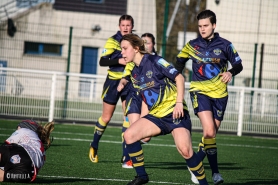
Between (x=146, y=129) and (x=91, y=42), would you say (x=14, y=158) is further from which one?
(x=91, y=42)

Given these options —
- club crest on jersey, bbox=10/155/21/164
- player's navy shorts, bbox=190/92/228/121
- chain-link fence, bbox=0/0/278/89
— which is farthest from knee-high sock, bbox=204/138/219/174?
chain-link fence, bbox=0/0/278/89

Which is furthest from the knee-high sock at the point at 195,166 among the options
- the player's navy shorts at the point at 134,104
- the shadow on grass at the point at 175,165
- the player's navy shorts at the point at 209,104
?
the shadow on grass at the point at 175,165

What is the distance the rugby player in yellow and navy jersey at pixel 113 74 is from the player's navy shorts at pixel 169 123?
2.53m

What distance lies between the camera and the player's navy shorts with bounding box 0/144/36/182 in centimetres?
602

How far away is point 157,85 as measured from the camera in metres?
6.32

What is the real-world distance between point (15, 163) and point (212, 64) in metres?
3.03

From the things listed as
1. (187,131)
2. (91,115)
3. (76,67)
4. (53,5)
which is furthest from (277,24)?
(187,131)

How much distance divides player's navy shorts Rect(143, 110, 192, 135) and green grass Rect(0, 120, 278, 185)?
41.2 inches

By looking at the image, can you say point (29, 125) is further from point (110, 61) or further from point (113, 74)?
point (113, 74)

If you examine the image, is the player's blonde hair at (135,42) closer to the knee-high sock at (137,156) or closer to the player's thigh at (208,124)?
the knee-high sock at (137,156)

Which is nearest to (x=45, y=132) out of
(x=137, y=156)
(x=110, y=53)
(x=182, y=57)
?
(x=137, y=156)

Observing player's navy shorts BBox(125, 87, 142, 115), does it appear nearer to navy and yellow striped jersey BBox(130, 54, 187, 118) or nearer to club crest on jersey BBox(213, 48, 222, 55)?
club crest on jersey BBox(213, 48, 222, 55)

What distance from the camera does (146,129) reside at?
20.4ft

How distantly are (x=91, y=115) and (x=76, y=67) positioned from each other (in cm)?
507
